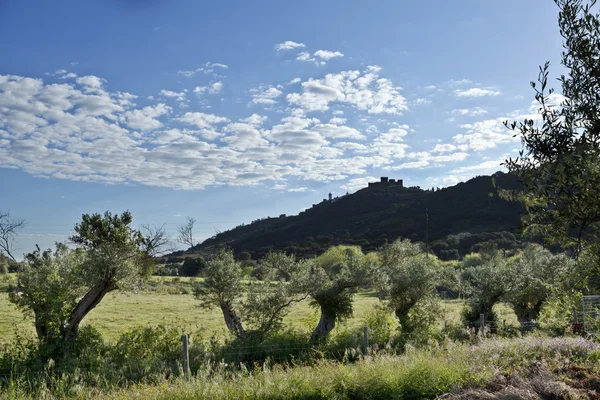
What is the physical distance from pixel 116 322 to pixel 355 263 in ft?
47.7

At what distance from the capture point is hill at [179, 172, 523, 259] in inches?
3561

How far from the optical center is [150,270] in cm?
1666

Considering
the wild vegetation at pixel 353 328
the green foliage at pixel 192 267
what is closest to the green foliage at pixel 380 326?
the wild vegetation at pixel 353 328

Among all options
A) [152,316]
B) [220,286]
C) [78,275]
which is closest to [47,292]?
[78,275]

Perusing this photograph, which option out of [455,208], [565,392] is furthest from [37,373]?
[455,208]

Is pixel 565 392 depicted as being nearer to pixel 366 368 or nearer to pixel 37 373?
pixel 366 368

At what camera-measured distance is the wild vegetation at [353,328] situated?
5.75 meters

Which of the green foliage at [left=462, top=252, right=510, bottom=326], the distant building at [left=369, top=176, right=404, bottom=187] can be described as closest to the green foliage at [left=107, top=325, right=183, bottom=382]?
the green foliage at [left=462, top=252, right=510, bottom=326]

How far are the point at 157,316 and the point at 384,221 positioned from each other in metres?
84.9

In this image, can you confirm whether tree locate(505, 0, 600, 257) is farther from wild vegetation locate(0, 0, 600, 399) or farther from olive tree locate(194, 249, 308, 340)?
olive tree locate(194, 249, 308, 340)

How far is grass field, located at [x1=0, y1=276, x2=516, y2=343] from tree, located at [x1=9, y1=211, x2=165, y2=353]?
2761 millimetres

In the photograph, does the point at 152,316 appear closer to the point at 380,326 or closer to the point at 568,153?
the point at 380,326

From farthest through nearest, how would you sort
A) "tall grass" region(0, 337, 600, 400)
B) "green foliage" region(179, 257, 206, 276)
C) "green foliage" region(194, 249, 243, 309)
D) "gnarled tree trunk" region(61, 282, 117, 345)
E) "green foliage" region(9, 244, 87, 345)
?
"green foliage" region(179, 257, 206, 276)
"green foliage" region(194, 249, 243, 309)
"gnarled tree trunk" region(61, 282, 117, 345)
"green foliage" region(9, 244, 87, 345)
"tall grass" region(0, 337, 600, 400)

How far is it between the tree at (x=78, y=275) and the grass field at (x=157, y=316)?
2761 mm
